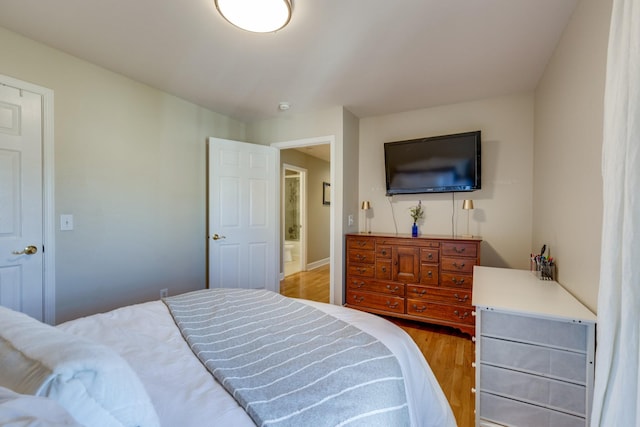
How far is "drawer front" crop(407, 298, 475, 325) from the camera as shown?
2.58 meters

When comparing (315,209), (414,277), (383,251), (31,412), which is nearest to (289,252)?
(315,209)

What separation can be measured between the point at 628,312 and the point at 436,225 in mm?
2453

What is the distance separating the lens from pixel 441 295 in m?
2.68

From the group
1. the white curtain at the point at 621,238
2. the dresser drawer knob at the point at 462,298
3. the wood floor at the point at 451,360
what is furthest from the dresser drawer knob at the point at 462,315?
the white curtain at the point at 621,238

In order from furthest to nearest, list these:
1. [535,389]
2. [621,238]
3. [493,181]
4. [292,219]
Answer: [292,219] → [493,181] → [535,389] → [621,238]

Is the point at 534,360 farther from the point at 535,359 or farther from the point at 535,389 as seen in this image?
the point at 535,389

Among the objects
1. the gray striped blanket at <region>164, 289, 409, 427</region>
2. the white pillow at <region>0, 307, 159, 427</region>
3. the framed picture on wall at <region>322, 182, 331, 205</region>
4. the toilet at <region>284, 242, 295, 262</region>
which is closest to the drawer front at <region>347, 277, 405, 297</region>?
the gray striped blanket at <region>164, 289, 409, 427</region>

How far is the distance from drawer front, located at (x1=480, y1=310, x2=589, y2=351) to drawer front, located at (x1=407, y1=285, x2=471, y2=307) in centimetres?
124

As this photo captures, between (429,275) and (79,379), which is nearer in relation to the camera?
(79,379)

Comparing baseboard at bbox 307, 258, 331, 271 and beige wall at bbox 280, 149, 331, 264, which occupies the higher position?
beige wall at bbox 280, 149, 331, 264

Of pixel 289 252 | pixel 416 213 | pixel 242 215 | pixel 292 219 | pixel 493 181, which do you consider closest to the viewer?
pixel 493 181

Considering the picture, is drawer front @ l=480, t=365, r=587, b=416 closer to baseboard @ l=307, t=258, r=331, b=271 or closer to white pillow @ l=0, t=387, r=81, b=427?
white pillow @ l=0, t=387, r=81, b=427

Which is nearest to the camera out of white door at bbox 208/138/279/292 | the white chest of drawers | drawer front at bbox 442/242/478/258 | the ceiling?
the white chest of drawers

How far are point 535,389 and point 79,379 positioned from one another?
1.83 metres
